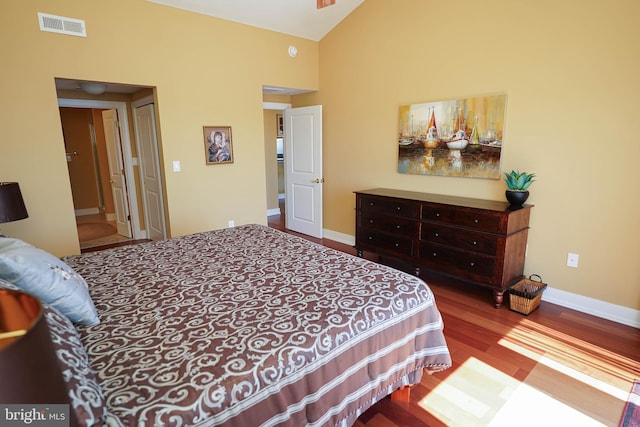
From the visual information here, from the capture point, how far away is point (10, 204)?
8.95ft

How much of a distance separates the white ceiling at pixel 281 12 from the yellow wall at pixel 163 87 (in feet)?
0.32

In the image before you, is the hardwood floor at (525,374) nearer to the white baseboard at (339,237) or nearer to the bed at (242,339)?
the bed at (242,339)

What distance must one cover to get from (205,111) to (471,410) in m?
3.96

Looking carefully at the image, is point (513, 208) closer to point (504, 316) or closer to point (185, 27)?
point (504, 316)

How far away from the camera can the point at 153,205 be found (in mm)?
4992

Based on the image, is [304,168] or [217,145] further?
[304,168]

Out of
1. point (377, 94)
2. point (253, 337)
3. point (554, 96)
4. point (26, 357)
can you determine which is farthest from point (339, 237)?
point (26, 357)

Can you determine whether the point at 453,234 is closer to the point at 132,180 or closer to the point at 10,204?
the point at 10,204

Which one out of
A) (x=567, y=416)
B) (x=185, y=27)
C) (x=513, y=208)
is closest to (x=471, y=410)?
(x=567, y=416)

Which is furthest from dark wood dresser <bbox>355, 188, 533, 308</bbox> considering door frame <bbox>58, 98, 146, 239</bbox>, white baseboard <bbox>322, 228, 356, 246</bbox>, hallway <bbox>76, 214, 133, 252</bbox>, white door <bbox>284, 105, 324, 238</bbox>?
hallway <bbox>76, 214, 133, 252</bbox>

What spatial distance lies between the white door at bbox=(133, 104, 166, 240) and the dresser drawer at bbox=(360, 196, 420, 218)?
264 cm

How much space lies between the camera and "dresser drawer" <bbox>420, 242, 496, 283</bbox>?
312cm

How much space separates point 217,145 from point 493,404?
3836mm

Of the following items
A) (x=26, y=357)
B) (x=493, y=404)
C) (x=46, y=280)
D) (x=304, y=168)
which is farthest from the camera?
(x=304, y=168)
